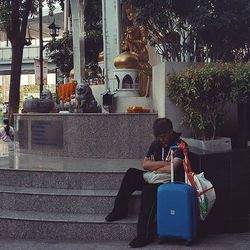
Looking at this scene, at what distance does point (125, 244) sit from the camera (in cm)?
600

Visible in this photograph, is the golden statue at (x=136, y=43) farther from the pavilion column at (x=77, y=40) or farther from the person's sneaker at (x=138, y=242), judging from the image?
the person's sneaker at (x=138, y=242)

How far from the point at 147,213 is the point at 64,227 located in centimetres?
105

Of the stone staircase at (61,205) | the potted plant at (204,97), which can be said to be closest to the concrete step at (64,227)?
the stone staircase at (61,205)

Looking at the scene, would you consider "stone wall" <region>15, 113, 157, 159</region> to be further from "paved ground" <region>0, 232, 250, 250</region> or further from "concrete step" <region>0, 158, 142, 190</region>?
"paved ground" <region>0, 232, 250, 250</region>

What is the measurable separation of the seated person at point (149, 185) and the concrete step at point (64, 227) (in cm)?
14

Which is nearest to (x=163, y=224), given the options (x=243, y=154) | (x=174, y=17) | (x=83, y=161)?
(x=243, y=154)

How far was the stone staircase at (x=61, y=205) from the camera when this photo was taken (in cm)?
620

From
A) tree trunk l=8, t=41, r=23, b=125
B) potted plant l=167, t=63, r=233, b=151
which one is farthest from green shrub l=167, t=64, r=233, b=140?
tree trunk l=8, t=41, r=23, b=125

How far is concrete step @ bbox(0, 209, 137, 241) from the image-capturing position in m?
6.15

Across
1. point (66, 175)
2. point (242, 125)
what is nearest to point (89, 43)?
point (242, 125)

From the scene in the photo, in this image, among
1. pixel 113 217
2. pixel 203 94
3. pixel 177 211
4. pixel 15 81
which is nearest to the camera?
pixel 177 211

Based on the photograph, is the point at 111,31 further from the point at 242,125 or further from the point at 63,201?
the point at 63,201

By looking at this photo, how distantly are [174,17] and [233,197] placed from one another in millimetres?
3478

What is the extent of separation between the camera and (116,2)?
13.0m
